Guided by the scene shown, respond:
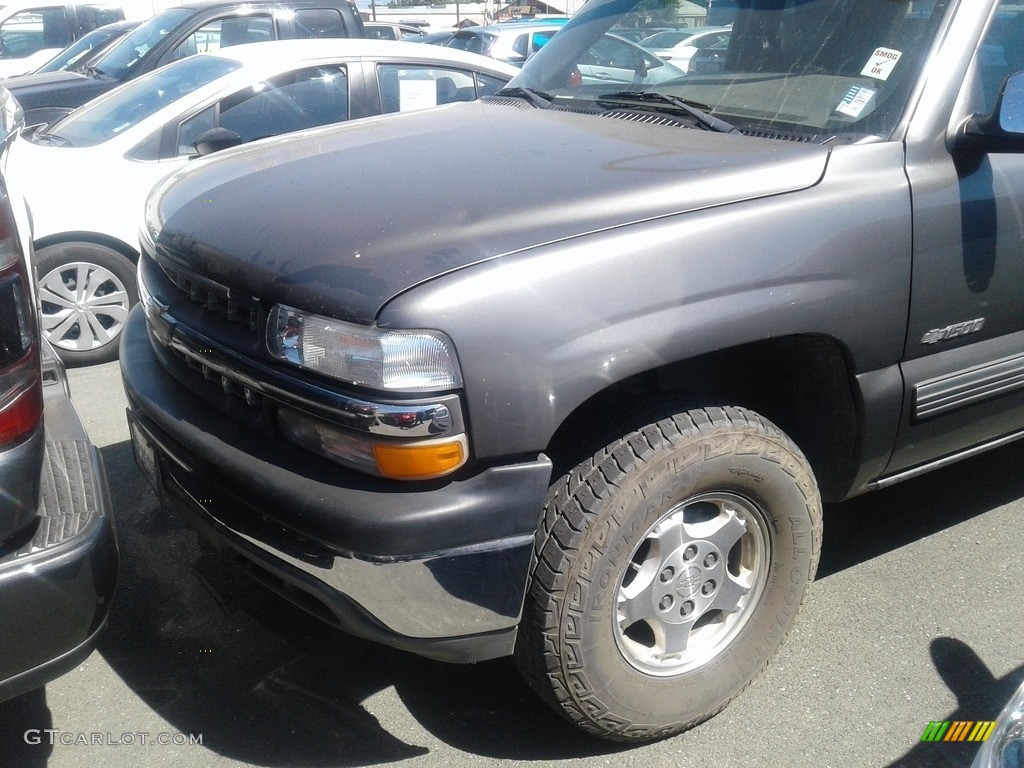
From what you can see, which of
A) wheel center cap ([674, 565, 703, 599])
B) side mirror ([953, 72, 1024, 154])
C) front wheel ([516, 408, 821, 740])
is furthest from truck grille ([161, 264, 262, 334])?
side mirror ([953, 72, 1024, 154])

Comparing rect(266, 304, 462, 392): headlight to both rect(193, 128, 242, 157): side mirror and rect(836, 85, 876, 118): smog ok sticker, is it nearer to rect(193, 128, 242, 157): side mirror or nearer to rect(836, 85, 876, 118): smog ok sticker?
rect(836, 85, 876, 118): smog ok sticker

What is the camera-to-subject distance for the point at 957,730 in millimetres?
2496

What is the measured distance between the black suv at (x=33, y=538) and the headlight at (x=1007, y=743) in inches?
66.7

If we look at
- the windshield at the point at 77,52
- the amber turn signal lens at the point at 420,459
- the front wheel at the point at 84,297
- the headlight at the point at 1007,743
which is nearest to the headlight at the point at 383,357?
the amber turn signal lens at the point at 420,459

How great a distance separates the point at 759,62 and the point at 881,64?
37 centimetres

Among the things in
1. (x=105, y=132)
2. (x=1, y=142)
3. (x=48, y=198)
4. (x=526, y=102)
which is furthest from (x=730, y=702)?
(x=105, y=132)

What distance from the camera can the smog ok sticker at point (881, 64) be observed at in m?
2.60

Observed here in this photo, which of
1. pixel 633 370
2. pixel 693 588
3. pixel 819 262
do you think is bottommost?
pixel 693 588

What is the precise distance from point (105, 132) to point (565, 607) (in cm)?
444

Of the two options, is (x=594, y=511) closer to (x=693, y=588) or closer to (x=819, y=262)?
(x=693, y=588)

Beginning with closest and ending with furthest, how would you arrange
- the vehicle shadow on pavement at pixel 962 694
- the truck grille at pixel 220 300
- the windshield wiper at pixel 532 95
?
the truck grille at pixel 220 300, the vehicle shadow on pavement at pixel 962 694, the windshield wiper at pixel 532 95

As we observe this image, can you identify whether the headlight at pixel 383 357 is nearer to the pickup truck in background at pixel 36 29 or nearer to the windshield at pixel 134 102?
the windshield at pixel 134 102

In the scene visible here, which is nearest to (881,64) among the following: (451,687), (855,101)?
(855,101)

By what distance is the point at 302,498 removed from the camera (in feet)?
6.65
